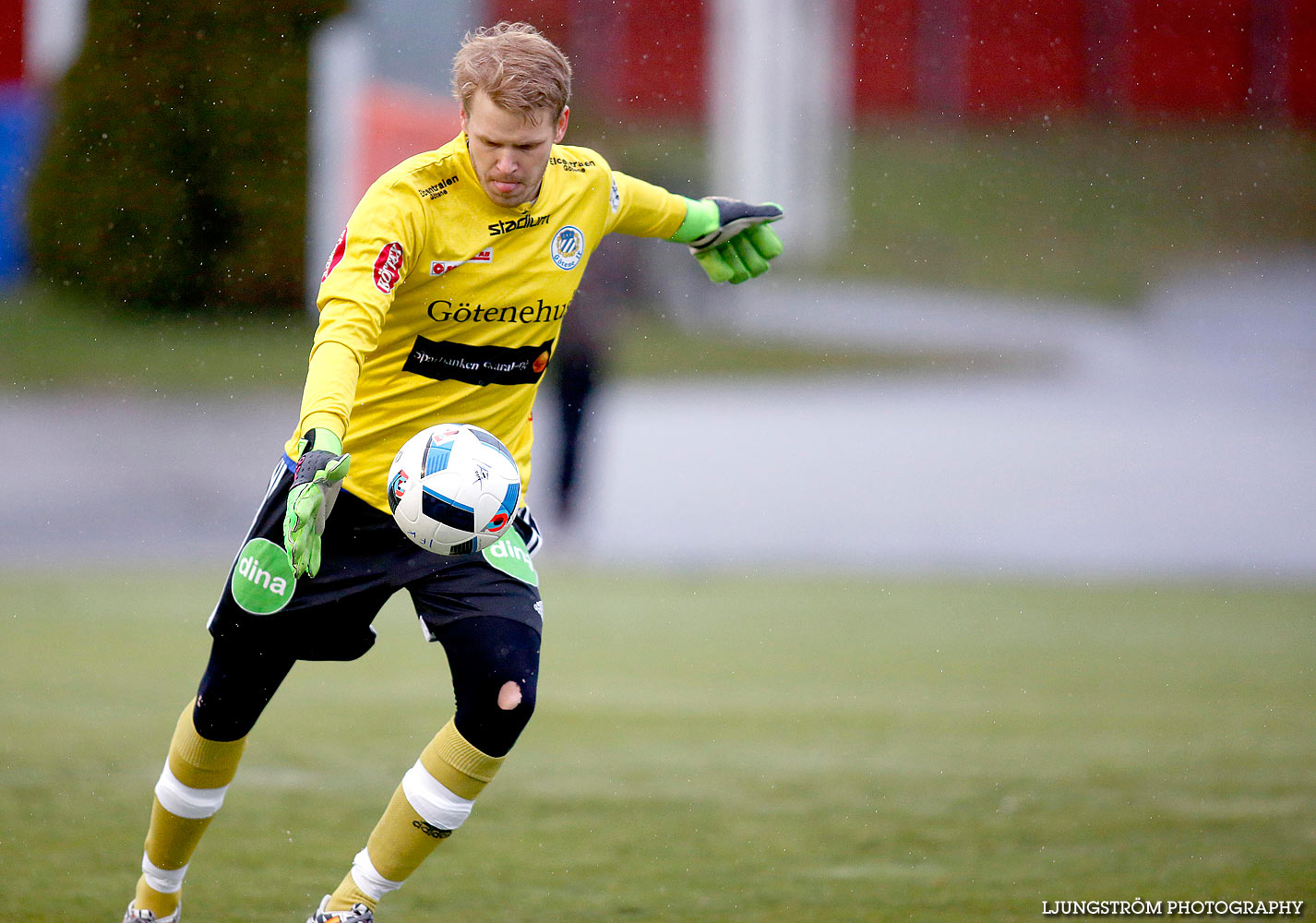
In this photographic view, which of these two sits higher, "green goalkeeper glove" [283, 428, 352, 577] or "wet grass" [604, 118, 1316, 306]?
"green goalkeeper glove" [283, 428, 352, 577]

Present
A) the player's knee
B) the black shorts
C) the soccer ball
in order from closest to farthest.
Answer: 1. the soccer ball
2. the player's knee
3. the black shorts

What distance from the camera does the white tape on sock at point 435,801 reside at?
12.7 ft

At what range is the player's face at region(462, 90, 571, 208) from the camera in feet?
12.1

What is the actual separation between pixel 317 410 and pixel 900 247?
82.7 feet

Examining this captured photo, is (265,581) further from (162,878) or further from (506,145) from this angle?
(506,145)

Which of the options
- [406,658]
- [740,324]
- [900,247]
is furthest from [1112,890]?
[900,247]

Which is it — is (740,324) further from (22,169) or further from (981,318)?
(22,169)

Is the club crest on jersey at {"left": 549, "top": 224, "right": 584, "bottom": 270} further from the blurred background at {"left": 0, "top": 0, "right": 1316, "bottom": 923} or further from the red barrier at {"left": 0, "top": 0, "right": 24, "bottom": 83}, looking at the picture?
the red barrier at {"left": 0, "top": 0, "right": 24, "bottom": 83}

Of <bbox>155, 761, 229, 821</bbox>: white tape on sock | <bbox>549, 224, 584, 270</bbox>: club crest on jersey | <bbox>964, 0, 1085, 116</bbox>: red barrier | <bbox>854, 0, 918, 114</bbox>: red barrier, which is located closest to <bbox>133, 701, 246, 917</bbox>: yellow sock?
<bbox>155, 761, 229, 821</bbox>: white tape on sock

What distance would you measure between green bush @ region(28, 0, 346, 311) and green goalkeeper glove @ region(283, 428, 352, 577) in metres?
14.2

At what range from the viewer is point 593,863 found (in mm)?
4824

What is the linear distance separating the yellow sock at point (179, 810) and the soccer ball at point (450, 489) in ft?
2.96

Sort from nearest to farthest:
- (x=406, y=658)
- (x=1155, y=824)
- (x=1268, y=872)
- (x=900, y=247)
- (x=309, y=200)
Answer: (x=1268, y=872), (x=1155, y=824), (x=406, y=658), (x=309, y=200), (x=900, y=247)

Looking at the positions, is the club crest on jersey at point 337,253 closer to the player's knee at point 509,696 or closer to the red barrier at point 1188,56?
the player's knee at point 509,696
